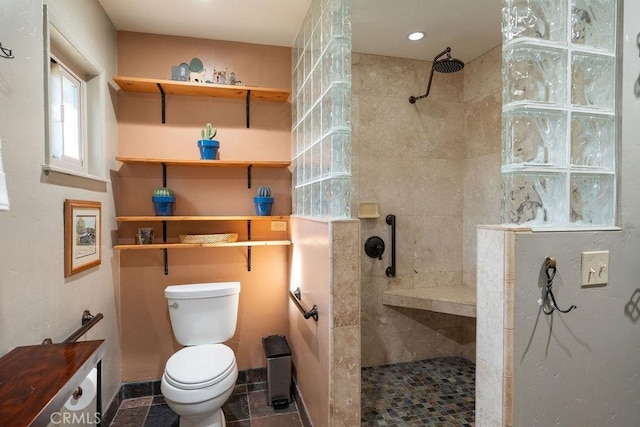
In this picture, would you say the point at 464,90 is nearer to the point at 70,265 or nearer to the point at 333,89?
the point at 333,89

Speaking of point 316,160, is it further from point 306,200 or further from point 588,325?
point 588,325

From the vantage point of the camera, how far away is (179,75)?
218 centimetres

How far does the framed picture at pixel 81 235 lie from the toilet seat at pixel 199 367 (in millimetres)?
712

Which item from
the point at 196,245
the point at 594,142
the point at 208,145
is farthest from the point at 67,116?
the point at 594,142

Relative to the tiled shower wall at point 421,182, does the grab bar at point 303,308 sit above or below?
below

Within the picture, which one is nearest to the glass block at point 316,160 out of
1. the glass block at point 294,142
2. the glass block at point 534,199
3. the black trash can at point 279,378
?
the glass block at point 294,142

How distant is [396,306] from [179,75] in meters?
2.32

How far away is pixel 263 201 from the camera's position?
2.29 m

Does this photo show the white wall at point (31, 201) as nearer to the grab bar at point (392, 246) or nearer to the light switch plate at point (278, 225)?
the light switch plate at point (278, 225)

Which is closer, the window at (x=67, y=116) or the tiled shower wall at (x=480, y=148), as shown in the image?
the window at (x=67, y=116)

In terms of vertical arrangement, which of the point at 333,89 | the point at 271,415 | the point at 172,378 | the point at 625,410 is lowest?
the point at 271,415

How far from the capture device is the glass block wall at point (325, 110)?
4.68 ft

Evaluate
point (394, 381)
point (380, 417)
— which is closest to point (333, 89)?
point (380, 417)

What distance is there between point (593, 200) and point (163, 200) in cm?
222
